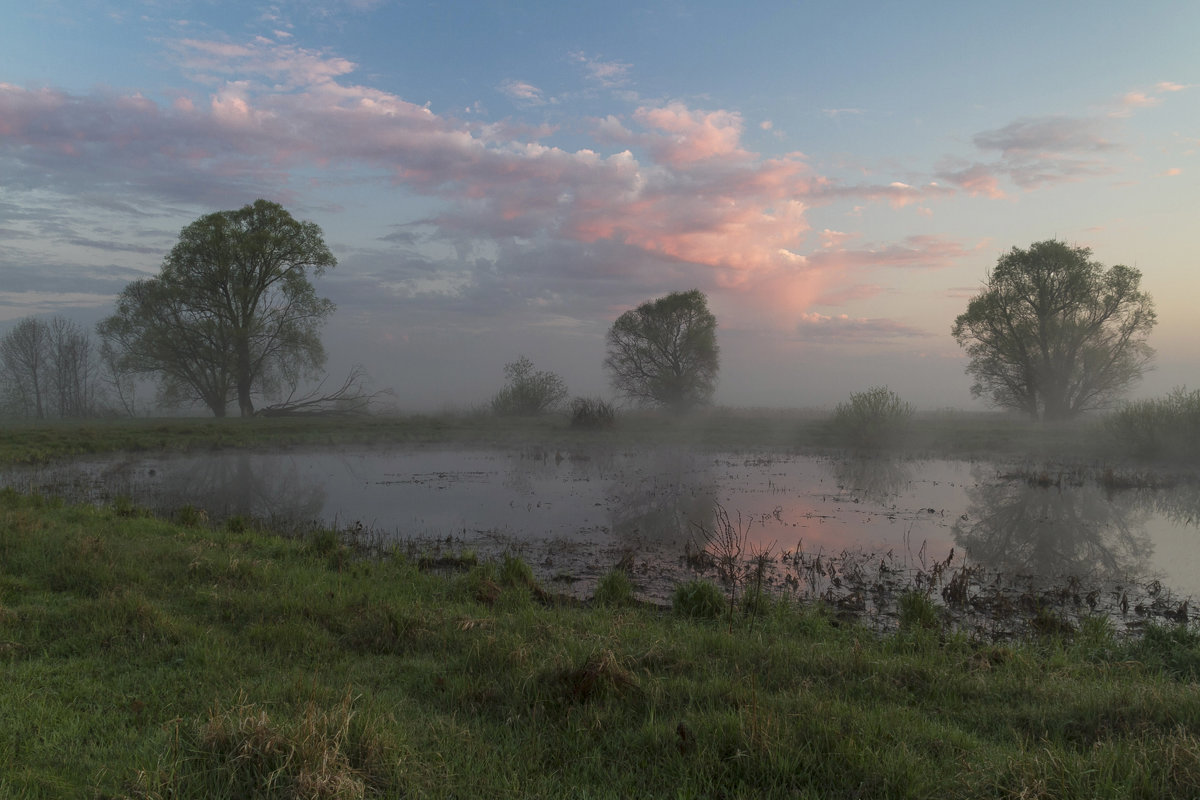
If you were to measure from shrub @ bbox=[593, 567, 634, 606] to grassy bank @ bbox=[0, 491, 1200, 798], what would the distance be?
24cm


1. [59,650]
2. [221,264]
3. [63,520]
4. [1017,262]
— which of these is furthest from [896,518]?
[221,264]

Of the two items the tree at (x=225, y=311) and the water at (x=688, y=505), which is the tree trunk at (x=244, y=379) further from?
the water at (x=688, y=505)

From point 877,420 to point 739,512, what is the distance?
58.8 ft

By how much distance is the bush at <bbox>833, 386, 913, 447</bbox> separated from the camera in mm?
27172

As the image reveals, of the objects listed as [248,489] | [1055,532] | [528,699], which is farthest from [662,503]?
[248,489]

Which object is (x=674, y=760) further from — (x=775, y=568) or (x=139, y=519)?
(x=139, y=519)

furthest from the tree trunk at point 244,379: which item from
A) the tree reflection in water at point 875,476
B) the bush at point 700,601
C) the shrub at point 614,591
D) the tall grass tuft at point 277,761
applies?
the tall grass tuft at point 277,761

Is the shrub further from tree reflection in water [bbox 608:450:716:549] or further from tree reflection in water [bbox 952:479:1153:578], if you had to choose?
tree reflection in water [bbox 952:479:1153:578]

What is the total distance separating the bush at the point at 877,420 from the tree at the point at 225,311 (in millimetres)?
28136

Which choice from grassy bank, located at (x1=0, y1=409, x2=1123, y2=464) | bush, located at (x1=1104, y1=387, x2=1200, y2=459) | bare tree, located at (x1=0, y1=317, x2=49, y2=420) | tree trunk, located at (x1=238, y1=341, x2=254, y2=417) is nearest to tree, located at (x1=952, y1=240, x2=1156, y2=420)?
grassy bank, located at (x1=0, y1=409, x2=1123, y2=464)

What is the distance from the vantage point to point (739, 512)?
12188 millimetres

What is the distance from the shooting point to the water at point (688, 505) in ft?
33.0

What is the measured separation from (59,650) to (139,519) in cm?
589

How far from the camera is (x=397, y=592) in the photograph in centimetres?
704
